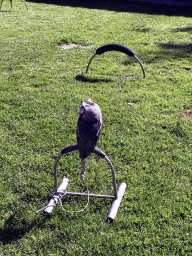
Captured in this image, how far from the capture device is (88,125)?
217 cm

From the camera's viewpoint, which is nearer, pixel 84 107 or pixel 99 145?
pixel 84 107

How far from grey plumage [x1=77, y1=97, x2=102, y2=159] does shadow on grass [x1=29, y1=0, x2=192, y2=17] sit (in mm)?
11824

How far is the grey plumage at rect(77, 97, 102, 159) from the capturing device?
2.15 m

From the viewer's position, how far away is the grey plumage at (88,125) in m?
2.15

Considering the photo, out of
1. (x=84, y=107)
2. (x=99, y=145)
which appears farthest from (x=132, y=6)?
(x=84, y=107)

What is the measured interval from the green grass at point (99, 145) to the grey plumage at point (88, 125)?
1038 millimetres

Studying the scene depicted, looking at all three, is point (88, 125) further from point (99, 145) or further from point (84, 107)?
point (99, 145)

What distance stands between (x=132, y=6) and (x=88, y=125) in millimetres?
13685

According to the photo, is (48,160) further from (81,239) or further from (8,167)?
(81,239)

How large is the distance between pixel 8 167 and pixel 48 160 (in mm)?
587

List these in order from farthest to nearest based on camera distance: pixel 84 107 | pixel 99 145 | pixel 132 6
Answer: pixel 132 6, pixel 99 145, pixel 84 107

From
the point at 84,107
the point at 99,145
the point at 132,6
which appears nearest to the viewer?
the point at 84,107

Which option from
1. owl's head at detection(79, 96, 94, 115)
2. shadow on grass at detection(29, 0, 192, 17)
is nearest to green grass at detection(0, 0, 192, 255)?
owl's head at detection(79, 96, 94, 115)

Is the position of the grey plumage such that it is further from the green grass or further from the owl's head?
the green grass
